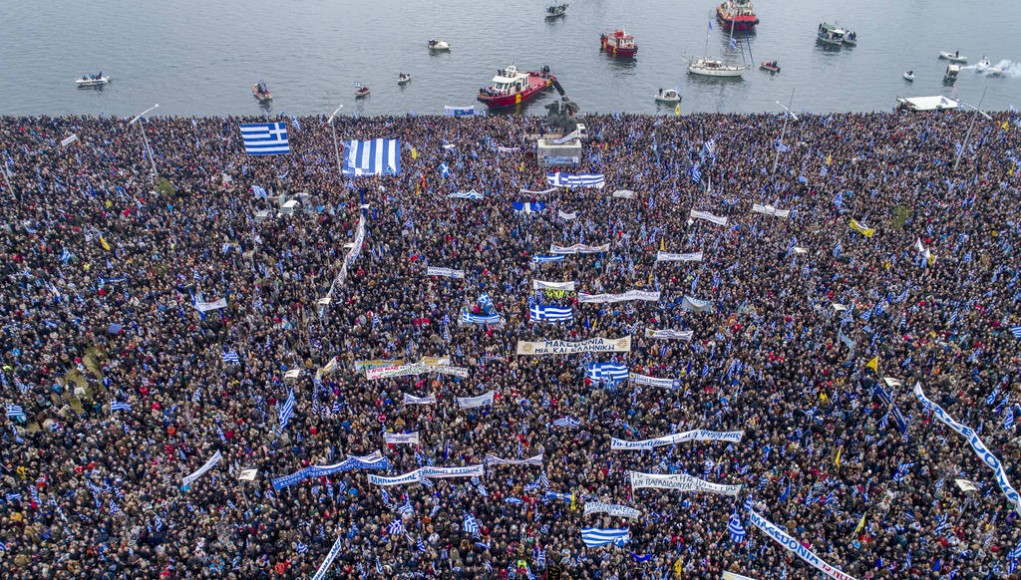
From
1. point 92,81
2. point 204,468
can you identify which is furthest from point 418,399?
point 92,81

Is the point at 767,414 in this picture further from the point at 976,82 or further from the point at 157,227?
the point at 976,82

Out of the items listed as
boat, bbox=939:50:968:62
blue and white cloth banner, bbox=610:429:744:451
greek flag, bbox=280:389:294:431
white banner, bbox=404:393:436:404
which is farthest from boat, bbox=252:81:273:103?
boat, bbox=939:50:968:62

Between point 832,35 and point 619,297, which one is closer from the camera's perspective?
point 619,297

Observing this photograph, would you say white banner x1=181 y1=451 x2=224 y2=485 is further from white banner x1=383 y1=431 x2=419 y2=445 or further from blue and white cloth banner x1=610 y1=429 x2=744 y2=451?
blue and white cloth banner x1=610 y1=429 x2=744 y2=451

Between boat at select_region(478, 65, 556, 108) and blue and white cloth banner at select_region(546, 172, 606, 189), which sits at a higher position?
boat at select_region(478, 65, 556, 108)

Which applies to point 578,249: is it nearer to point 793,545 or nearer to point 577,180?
point 577,180

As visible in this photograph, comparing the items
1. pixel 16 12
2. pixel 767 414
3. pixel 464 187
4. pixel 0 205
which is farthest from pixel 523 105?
pixel 16 12
